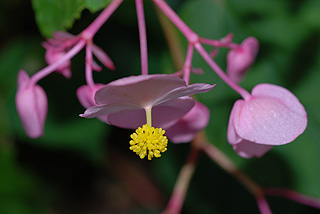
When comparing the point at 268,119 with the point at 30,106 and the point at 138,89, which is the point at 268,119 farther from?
the point at 30,106

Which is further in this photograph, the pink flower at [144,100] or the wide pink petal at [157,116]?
the wide pink petal at [157,116]

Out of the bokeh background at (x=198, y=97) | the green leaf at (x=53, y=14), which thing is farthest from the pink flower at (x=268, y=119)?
the bokeh background at (x=198, y=97)

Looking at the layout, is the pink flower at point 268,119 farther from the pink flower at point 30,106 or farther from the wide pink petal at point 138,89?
the pink flower at point 30,106

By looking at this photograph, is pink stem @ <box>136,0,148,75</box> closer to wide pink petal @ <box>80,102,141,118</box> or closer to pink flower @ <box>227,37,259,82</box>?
wide pink petal @ <box>80,102,141,118</box>

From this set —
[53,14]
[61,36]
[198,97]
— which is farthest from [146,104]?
[198,97]

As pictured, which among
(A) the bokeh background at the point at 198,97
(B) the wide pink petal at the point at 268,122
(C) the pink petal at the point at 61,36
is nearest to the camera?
(B) the wide pink petal at the point at 268,122

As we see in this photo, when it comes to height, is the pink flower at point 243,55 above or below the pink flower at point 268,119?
above

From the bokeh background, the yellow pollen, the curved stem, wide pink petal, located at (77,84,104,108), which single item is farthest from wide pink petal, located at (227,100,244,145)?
the bokeh background
